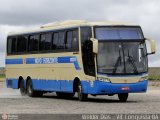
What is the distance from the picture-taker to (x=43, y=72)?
113 ft

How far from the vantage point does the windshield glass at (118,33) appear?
28906mm

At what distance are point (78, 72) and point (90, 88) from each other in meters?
1.42

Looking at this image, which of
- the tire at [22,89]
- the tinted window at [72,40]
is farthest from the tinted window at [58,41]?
the tire at [22,89]

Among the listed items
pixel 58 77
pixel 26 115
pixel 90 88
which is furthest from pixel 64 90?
pixel 26 115

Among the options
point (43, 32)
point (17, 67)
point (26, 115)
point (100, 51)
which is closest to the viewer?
point (26, 115)

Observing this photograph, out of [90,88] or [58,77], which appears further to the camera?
[58,77]

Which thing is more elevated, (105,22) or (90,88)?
(105,22)

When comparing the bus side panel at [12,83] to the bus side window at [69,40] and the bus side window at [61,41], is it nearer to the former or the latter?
the bus side window at [61,41]

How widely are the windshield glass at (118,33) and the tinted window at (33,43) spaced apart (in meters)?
6.29

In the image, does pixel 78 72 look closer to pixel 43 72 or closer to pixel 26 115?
pixel 43 72

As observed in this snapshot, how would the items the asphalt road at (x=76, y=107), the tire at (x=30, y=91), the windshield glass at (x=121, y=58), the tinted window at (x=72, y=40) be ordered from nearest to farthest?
the asphalt road at (x=76, y=107) → the windshield glass at (x=121, y=58) → the tinted window at (x=72, y=40) → the tire at (x=30, y=91)

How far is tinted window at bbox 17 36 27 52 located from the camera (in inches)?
1423

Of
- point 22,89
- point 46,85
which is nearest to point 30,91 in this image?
point 22,89

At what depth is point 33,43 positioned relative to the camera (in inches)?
1379
